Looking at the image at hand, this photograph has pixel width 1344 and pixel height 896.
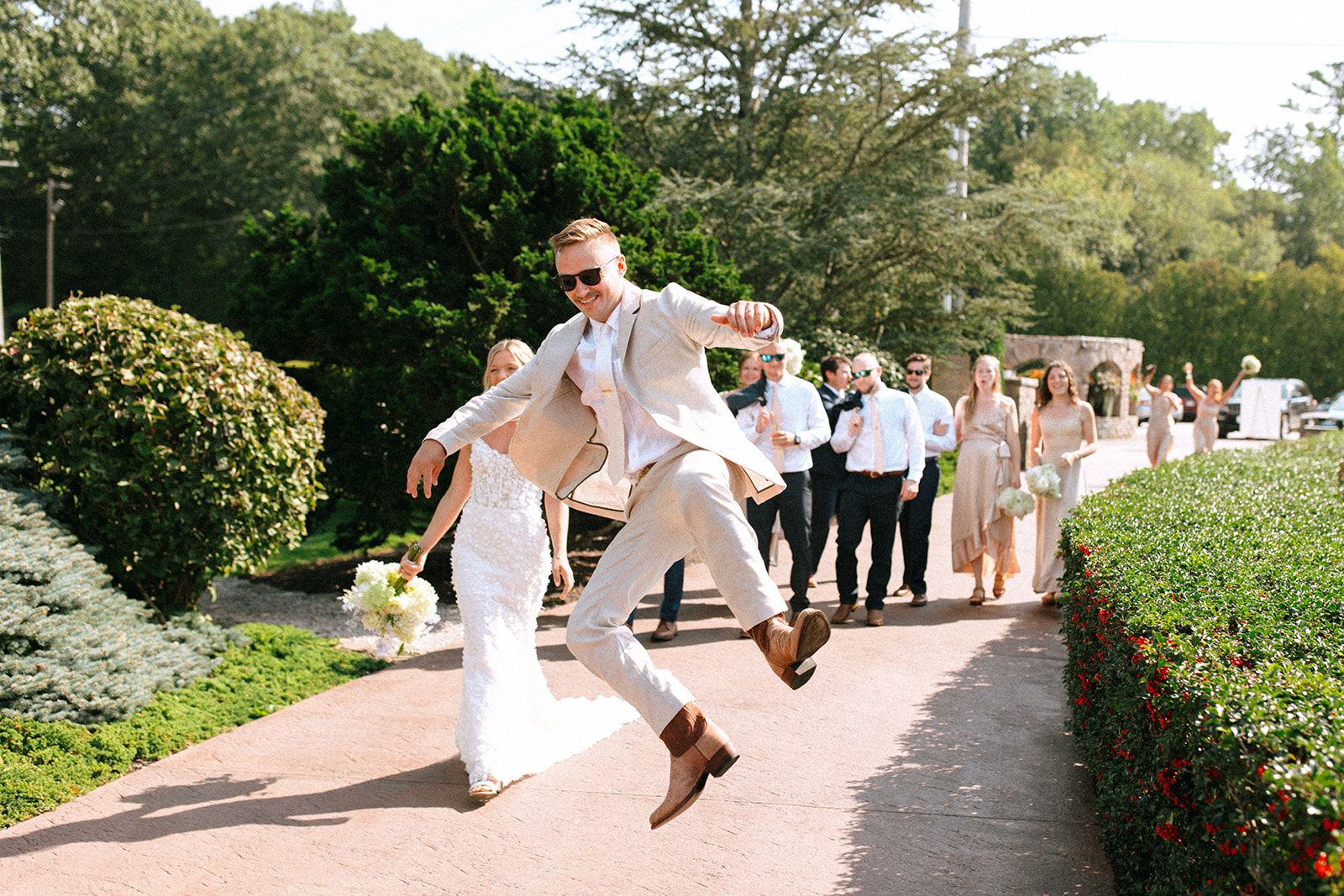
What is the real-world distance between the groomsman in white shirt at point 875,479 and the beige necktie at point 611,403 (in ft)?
17.6

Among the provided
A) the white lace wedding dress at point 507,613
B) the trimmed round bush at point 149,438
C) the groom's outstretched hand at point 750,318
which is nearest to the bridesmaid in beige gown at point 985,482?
the white lace wedding dress at point 507,613

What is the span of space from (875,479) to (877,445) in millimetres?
282

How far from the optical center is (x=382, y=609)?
6625mm

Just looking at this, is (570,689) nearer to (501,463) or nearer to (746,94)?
(501,463)

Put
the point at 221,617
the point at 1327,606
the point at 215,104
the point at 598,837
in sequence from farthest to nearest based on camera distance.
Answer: the point at 215,104 → the point at 221,617 → the point at 598,837 → the point at 1327,606

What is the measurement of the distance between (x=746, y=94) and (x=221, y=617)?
1304 centimetres

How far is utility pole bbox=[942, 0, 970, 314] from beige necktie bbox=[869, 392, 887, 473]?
10056mm

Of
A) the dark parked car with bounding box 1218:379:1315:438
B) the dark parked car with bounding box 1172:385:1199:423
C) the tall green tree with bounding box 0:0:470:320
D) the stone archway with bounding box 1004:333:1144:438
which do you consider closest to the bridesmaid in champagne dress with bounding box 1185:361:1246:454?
the dark parked car with bounding box 1218:379:1315:438

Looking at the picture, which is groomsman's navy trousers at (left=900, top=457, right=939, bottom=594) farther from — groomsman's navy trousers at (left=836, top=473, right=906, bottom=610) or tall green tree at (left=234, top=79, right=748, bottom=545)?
tall green tree at (left=234, top=79, right=748, bottom=545)

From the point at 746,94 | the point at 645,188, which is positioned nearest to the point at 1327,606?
the point at 645,188

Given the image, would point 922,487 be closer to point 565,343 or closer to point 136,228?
point 565,343

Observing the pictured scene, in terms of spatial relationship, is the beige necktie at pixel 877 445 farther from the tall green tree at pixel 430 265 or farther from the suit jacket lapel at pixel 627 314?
the suit jacket lapel at pixel 627 314

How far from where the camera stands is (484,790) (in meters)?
5.50

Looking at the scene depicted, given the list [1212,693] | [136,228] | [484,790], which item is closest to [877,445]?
[484,790]
